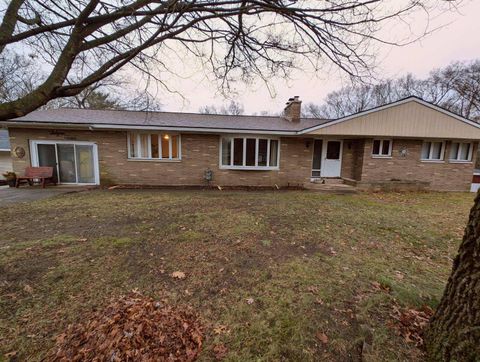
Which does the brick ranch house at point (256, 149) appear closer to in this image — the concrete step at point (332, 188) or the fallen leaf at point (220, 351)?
the concrete step at point (332, 188)

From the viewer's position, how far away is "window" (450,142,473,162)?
11.9 metres

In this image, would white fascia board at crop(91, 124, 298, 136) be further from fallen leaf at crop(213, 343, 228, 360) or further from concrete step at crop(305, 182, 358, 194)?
fallen leaf at crop(213, 343, 228, 360)

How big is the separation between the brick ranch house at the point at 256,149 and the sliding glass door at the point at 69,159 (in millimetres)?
42

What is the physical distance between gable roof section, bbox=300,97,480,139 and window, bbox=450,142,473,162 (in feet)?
4.56

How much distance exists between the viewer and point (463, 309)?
5.30ft

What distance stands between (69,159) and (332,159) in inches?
524

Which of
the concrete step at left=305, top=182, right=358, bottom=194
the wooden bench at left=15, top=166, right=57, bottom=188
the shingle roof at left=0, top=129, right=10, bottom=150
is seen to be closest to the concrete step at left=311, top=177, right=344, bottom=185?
the concrete step at left=305, top=182, right=358, bottom=194

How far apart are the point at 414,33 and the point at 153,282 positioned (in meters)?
5.78

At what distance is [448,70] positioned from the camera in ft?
82.6

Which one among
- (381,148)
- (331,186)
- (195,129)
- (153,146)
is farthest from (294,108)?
(153,146)

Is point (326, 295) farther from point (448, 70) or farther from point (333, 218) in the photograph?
point (448, 70)

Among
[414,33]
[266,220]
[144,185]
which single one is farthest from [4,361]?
[144,185]

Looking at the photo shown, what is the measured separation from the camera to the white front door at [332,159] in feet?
39.7

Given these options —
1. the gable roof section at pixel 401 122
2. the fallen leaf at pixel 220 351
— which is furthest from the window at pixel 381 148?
the fallen leaf at pixel 220 351
